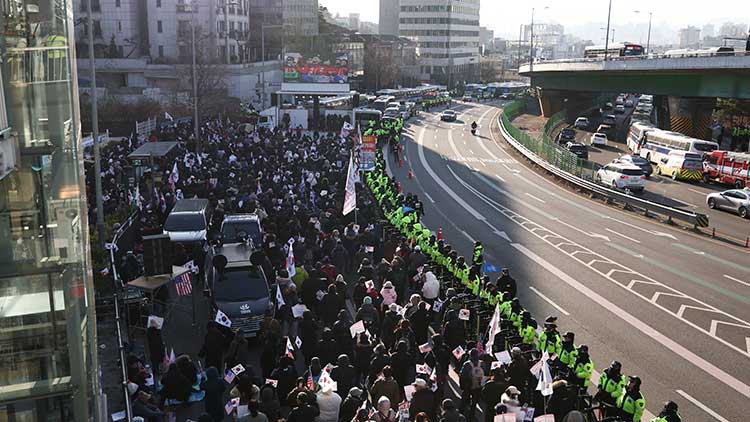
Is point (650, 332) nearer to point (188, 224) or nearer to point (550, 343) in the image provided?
point (550, 343)

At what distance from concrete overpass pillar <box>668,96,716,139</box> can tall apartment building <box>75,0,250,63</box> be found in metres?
46.9

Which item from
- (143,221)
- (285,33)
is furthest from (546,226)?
(285,33)

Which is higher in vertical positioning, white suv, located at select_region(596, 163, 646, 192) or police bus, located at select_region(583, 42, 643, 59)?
police bus, located at select_region(583, 42, 643, 59)

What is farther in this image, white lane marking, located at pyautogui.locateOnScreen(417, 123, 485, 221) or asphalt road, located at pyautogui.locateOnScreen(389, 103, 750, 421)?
white lane marking, located at pyautogui.locateOnScreen(417, 123, 485, 221)

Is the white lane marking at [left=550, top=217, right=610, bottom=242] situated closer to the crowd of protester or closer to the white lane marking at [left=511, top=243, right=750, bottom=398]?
the white lane marking at [left=511, top=243, right=750, bottom=398]

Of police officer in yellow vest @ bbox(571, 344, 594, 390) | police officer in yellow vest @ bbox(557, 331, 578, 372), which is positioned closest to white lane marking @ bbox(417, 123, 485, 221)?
police officer in yellow vest @ bbox(557, 331, 578, 372)

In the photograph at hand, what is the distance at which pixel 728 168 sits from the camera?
4084 centimetres

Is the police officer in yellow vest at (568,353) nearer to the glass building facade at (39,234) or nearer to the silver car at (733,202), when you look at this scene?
the glass building facade at (39,234)

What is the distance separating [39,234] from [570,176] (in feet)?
126

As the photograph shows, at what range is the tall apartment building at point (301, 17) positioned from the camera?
122 m

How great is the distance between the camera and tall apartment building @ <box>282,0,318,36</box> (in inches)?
4783

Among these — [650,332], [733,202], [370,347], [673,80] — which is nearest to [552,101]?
[673,80]

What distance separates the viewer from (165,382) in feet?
39.2

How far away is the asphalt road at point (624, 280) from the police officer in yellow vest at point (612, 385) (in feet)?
9.41
